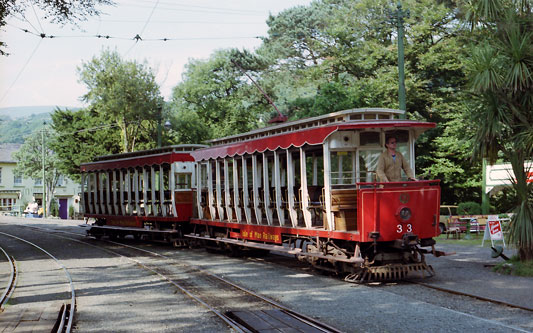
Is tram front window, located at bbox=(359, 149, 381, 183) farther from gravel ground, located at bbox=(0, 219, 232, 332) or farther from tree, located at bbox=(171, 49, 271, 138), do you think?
tree, located at bbox=(171, 49, 271, 138)

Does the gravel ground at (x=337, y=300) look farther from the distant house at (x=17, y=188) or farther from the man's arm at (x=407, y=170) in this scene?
the distant house at (x=17, y=188)

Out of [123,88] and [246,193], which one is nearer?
[246,193]

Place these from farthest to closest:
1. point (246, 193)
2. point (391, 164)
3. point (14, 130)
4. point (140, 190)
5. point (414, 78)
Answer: point (14, 130), point (414, 78), point (140, 190), point (246, 193), point (391, 164)

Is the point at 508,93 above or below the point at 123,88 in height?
below

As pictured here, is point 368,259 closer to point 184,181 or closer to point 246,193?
point 246,193

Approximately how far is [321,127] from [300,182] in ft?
6.83

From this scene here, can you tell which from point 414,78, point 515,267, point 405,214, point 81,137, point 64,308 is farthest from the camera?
point 81,137

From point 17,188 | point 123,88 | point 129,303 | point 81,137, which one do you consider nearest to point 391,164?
point 129,303

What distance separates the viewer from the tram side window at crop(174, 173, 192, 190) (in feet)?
62.0

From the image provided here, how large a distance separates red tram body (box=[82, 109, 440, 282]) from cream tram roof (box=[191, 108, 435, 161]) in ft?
0.07

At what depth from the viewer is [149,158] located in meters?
20.1

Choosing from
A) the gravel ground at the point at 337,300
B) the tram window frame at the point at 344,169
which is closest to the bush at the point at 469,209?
the gravel ground at the point at 337,300

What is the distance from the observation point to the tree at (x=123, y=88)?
30172 millimetres

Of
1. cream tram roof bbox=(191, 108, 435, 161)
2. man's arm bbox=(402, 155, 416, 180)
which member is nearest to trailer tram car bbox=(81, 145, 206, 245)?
cream tram roof bbox=(191, 108, 435, 161)
